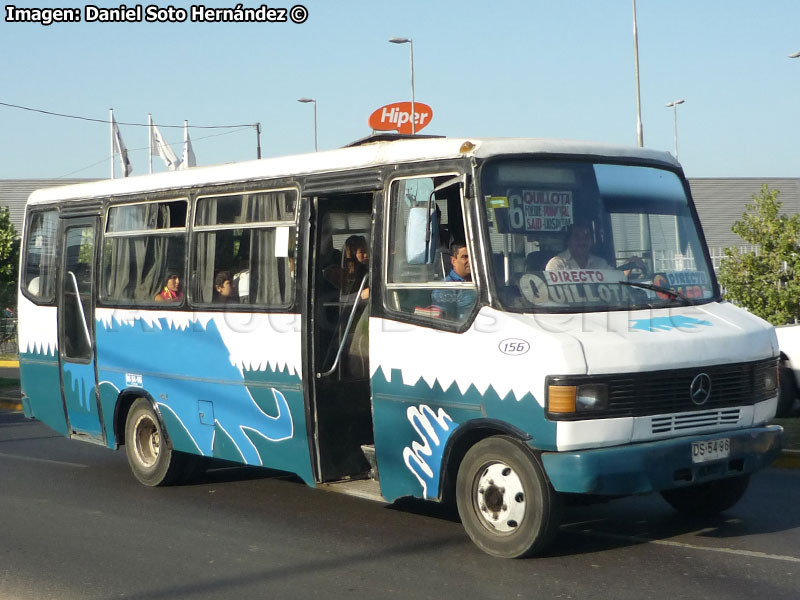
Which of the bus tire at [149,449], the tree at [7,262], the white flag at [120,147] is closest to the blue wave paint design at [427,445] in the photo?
the bus tire at [149,449]

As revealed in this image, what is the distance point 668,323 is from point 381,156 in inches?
89.1

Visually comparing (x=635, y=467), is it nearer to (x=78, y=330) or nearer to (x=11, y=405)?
(x=78, y=330)

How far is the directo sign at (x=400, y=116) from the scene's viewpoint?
39.0 m

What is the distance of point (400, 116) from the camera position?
39.7 meters

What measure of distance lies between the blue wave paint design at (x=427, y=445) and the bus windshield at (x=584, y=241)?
926 mm

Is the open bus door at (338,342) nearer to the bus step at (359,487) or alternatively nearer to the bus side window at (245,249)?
the bus step at (359,487)

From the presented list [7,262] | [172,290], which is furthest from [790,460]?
[7,262]

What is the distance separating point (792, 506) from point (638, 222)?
2.60 m

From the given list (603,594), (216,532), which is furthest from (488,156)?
(216,532)

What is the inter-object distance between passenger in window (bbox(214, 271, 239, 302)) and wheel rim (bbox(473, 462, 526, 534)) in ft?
10.1

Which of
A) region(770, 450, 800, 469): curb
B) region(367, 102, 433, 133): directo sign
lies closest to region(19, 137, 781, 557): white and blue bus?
region(770, 450, 800, 469): curb

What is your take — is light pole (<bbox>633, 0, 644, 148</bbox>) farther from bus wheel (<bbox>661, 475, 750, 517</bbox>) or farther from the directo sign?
bus wheel (<bbox>661, 475, 750, 517</bbox>)

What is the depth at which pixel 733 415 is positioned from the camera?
269 inches

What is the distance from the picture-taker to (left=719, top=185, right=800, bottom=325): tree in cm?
1773
